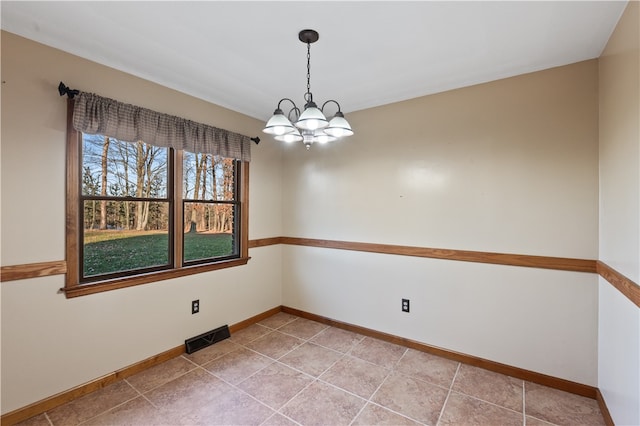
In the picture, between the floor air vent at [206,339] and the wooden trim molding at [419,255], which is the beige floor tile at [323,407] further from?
the wooden trim molding at [419,255]

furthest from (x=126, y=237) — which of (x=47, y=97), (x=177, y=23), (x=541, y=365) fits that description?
(x=541, y=365)

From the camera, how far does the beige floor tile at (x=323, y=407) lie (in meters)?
2.01

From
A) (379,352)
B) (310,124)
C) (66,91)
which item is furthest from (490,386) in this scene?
(66,91)

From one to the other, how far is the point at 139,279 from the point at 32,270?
2.33 ft

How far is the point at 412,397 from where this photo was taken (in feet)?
7.41

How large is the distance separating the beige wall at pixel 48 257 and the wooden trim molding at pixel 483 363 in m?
2.00

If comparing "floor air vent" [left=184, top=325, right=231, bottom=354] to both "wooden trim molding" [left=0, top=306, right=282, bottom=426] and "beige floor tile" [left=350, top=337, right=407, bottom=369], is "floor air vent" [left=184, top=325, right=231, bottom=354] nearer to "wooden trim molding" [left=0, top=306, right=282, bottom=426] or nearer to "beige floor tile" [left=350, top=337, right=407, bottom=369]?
"wooden trim molding" [left=0, top=306, right=282, bottom=426]

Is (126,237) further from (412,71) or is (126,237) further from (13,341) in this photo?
(412,71)

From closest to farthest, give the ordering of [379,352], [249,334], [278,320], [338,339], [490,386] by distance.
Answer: [490,386]
[379,352]
[338,339]
[249,334]
[278,320]

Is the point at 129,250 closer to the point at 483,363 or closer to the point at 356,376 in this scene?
the point at 356,376

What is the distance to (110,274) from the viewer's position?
246 cm

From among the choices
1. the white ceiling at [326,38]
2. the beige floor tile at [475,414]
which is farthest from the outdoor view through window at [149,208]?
the beige floor tile at [475,414]

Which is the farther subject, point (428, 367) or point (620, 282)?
point (428, 367)

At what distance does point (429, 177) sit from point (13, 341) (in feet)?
11.5
